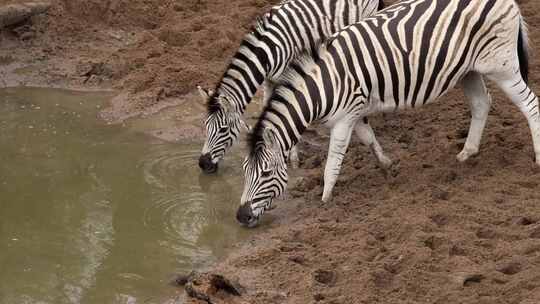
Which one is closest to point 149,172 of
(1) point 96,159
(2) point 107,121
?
(1) point 96,159

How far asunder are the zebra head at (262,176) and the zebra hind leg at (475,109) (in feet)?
5.69

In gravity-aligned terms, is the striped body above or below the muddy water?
above

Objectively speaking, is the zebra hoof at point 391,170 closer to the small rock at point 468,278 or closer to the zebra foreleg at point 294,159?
the zebra foreleg at point 294,159

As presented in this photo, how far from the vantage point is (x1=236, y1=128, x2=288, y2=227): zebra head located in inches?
285

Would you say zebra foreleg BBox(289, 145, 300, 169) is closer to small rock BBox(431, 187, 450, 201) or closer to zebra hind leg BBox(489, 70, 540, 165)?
small rock BBox(431, 187, 450, 201)

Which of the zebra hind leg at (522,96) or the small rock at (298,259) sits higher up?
the zebra hind leg at (522,96)

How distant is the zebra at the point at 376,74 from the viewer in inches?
286

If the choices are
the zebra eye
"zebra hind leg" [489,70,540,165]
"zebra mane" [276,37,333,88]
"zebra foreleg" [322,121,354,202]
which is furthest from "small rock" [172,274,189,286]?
"zebra hind leg" [489,70,540,165]

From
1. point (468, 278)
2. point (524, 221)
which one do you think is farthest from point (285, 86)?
point (468, 278)

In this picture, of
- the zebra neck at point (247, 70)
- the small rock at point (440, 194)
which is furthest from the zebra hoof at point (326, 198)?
the zebra neck at point (247, 70)

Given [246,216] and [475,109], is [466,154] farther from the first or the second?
[246,216]

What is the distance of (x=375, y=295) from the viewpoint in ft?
19.6

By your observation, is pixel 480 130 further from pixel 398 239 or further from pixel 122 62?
pixel 122 62

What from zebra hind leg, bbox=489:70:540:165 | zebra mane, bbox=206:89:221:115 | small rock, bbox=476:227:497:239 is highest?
zebra hind leg, bbox=489:70:540:165
